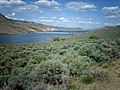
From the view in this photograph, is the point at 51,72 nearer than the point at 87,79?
Yes

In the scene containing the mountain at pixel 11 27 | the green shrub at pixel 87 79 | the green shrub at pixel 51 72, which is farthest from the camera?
the mountain at pixel 11 27

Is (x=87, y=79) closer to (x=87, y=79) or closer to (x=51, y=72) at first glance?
(x=87, y=79)

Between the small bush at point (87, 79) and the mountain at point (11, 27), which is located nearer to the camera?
the small bush at point (87, 79)

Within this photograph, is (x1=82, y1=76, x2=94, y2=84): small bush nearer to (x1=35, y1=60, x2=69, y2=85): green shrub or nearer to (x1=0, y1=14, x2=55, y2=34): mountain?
(x1=35, y1=60, x2=69, y2=85): green shrub

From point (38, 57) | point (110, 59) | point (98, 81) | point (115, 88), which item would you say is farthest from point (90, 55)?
point (115, 88)

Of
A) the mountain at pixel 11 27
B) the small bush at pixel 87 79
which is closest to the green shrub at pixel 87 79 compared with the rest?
the small bush at pixel 87 79

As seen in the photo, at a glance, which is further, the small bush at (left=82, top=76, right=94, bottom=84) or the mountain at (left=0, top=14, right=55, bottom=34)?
the mountain at (left=0, top=14, right=55, bottom=34)

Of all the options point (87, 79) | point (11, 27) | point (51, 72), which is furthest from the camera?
point (11, 27)

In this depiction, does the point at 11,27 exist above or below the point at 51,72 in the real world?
above

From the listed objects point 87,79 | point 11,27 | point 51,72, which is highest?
point 11,27

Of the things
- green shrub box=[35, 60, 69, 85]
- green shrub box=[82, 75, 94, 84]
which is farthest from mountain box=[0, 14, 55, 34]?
green shrub box=[82, 75, 94, 84]

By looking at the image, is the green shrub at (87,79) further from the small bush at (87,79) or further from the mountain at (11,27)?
the mountain at (11,27)

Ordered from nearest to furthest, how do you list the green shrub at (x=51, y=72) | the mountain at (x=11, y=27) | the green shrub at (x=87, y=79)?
the green shrub at (x=51, y=72) → the green shrub at (x=87, y=79) → the mountain at (x=11, y=27)

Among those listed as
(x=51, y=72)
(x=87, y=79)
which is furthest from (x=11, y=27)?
(x=87, y=79)
